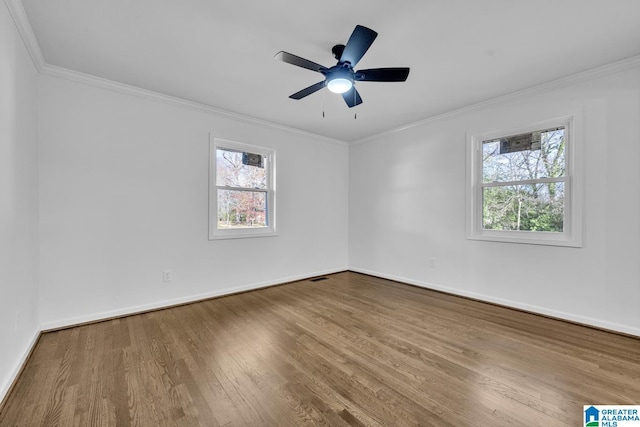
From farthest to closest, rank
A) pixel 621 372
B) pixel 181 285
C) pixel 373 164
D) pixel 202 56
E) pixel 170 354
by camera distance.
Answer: pixel 373 164, pixel 181 285, pixel 202 56, pixel 170 354, pixel 621 372

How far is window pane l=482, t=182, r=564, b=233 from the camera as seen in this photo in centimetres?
311

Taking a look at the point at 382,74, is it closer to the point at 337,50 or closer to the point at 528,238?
the point at 337,50

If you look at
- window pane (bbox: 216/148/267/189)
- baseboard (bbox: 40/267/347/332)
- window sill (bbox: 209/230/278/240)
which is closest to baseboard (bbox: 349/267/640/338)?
baseboard (bbox: 40/267/347/332)

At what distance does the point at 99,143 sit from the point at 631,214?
539 centimetres

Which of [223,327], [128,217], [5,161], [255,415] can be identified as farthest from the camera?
[128,217]

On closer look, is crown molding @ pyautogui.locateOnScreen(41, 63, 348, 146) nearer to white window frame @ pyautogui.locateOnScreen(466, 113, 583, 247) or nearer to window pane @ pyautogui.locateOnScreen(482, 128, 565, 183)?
white window frame @ pyautogui.locateOnScreen(466, 113, 583, 247)

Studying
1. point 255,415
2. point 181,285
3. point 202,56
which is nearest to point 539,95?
point 202,56

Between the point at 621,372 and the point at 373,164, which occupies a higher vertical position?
the point at 373,164

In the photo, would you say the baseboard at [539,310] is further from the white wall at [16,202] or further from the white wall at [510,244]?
the white wall at [16,202]

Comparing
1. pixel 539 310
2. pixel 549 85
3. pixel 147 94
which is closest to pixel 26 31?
pixel 147 94

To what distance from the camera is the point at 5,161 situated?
181 cm

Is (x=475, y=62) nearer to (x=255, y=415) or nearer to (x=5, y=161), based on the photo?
(x=255, y=415)

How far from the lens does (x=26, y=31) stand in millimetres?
2096

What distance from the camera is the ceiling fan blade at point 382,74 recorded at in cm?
215
